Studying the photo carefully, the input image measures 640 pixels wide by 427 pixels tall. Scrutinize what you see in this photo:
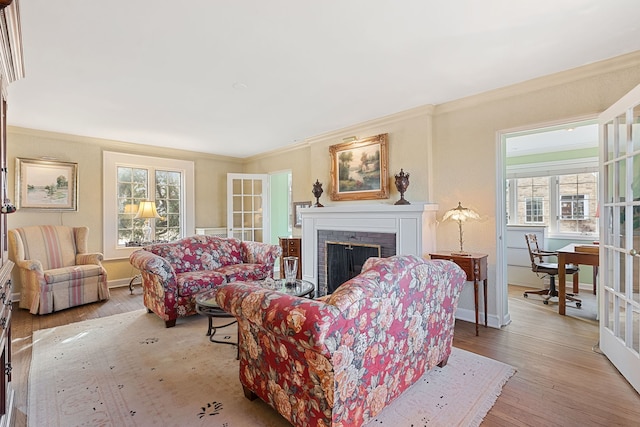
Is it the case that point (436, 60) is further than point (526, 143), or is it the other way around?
point (526, 143)

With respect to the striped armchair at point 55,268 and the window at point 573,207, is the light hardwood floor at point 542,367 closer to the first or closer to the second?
the striped armchair at point 55,268

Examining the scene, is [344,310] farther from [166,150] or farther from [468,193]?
[166,150]

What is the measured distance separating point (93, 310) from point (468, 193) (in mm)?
4712

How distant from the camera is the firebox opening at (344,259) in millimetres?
4035

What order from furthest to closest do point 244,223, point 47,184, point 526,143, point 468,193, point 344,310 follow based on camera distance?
1. point 244,223
2. point 526,143
3. point 47,184
4. point 468,193
5. point 344,310

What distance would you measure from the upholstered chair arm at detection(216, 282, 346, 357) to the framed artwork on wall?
174 inches

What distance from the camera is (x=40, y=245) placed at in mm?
4125

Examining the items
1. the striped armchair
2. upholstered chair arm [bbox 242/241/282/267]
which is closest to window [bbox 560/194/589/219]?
upholstered chair arm [bbox 242/241/282/267]

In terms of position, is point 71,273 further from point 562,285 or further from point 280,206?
point 562,285

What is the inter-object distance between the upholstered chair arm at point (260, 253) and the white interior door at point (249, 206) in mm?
1567

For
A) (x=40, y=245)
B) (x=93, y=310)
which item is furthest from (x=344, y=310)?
(x=40, y=245)

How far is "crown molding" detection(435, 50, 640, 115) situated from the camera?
252 cm

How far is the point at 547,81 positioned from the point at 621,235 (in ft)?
4.95

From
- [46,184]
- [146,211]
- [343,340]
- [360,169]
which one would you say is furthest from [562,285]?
Answer: [46,184]
